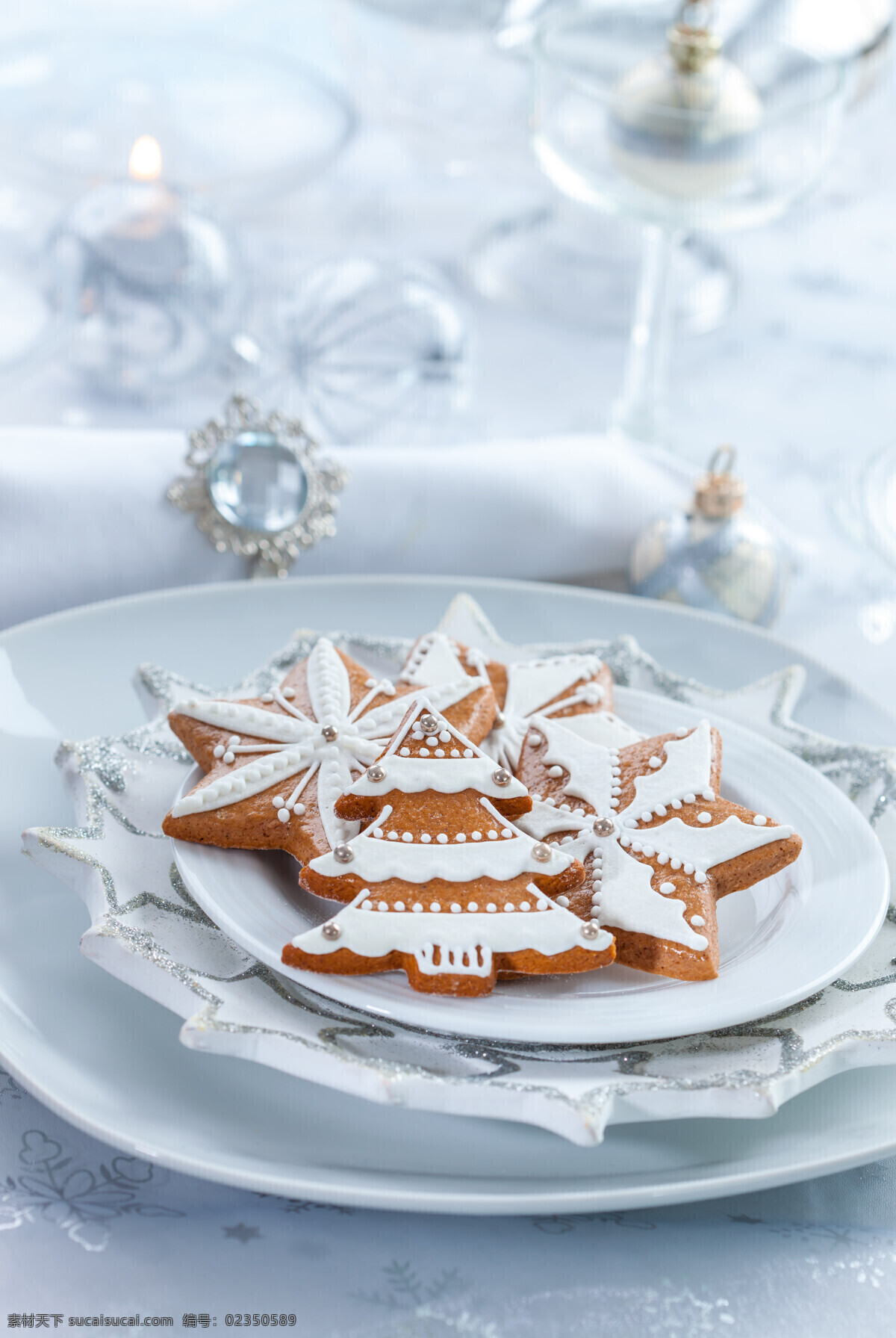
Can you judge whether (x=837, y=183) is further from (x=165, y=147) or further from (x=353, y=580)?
(x=353, y=580)

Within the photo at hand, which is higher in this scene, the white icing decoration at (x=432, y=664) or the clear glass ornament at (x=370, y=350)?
the clear glass ornament at (x=370, y=350)

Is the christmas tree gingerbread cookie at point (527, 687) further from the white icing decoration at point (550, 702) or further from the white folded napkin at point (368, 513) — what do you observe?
the white folded napkin at point (368, 513)

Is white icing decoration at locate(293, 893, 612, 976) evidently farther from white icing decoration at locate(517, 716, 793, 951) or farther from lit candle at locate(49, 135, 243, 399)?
lit candle at locate(49, 135, 243, 399)

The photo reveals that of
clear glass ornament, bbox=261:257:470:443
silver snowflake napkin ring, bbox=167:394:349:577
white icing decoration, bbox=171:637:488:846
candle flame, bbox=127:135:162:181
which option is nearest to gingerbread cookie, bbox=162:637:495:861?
white icing decoration, bbox=171:637:488:846

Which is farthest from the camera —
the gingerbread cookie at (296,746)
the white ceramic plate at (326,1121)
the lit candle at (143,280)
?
the lit candle at (143,280)

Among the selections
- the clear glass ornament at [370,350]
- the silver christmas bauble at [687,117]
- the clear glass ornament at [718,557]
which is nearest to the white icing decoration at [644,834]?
the clear glass ornament at [718,557]

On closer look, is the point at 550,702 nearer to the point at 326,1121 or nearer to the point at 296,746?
the point at 296,746

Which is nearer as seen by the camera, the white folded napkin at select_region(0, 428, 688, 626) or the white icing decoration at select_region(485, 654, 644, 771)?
the white icing decoration at select_region(485, 654, 644, 771)
